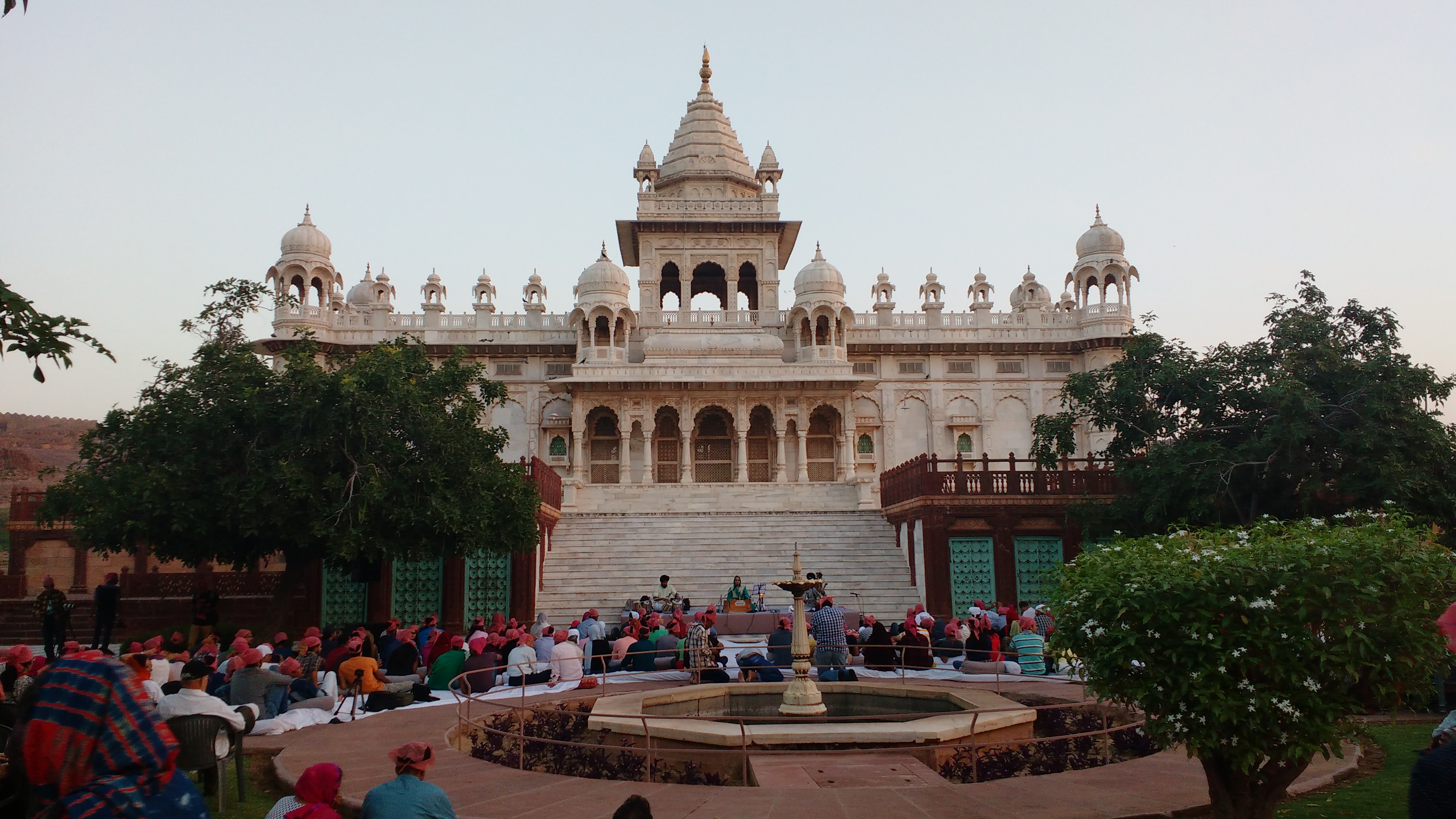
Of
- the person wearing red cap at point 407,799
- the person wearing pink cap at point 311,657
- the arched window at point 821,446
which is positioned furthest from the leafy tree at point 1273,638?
the arched window at point 821,446

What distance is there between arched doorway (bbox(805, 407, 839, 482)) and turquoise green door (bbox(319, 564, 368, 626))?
1820 centimetres

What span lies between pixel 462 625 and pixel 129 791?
18.4 metres

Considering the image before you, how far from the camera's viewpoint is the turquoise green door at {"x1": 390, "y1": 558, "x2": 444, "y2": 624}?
21641 mm

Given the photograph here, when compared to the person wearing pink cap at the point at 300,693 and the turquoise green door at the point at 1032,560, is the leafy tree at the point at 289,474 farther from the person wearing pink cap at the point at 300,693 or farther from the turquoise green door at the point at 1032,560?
the turquoise green door at the point at 1032,560

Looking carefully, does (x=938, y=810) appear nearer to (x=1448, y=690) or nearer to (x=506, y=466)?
(x=1448, y=690)

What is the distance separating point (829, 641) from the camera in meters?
13.4

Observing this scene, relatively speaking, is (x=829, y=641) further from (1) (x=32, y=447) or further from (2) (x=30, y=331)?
(1) (x=32, y=447)

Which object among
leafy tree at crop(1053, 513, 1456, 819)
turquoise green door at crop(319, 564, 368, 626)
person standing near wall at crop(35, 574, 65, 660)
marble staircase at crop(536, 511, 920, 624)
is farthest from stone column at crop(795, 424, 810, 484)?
leafy tree at crop(1053, 513, 1456, 819)

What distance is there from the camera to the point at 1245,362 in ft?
A: 68.4

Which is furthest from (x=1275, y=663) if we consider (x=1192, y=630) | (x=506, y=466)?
(x=506, y=466)

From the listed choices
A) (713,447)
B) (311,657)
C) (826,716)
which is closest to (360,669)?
(311,657)

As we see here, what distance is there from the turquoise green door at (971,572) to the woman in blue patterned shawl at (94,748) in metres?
19.6

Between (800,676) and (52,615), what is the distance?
13188mm

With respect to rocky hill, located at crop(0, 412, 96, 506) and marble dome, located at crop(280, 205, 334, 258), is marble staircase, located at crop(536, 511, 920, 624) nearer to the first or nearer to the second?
marble dome, located at crop(280, 205, 334, 258)
